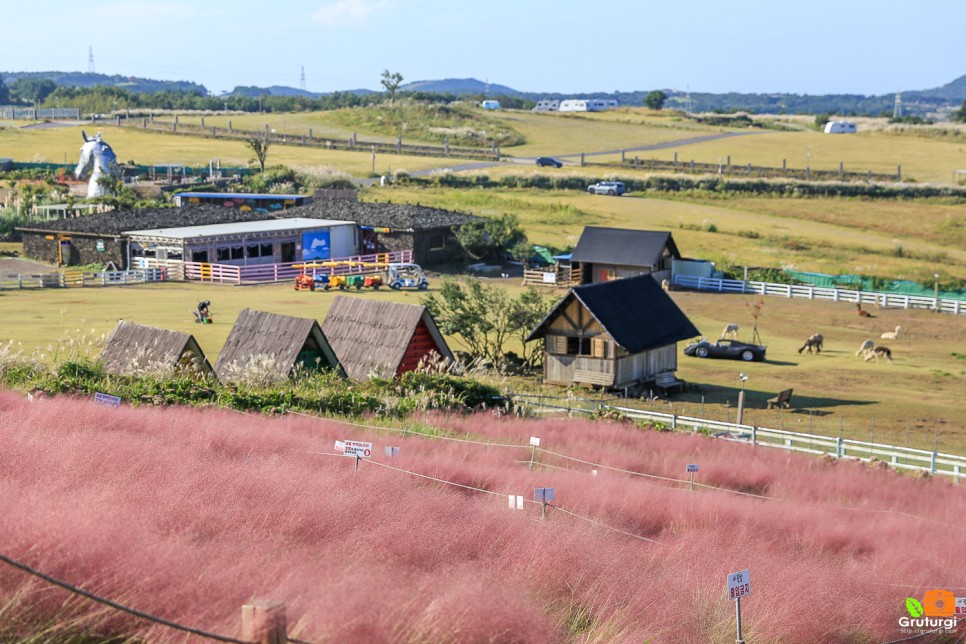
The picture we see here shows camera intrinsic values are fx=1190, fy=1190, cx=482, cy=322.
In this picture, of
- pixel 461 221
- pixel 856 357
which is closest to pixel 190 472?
pixel 856 357

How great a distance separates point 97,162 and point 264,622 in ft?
292

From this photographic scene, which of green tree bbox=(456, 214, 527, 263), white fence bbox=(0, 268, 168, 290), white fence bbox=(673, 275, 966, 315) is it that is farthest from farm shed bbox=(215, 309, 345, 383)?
green tree bbox=(456, 214, 527, 263)

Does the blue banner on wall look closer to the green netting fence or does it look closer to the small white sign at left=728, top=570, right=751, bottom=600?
the green netting fence

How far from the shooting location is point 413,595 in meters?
8.95

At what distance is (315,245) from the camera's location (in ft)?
225

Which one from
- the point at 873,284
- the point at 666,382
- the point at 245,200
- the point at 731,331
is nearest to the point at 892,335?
the point at 731,331

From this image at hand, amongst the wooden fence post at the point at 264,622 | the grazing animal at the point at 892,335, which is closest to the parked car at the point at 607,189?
the grazing animal at the point at 892,335

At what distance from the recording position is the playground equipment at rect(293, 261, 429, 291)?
5800cm

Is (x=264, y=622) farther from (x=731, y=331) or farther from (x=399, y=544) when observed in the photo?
(x=731, y=331)

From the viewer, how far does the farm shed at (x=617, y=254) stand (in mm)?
60625

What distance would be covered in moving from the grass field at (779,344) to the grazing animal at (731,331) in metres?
1.49

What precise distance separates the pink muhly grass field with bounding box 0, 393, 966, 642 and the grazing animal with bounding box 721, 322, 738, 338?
88.0ft

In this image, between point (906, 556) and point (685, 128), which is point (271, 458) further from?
point (685, 128)

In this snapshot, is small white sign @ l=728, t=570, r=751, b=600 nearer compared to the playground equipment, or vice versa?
small white sign @ l=728, t=570, r=751, b=600
